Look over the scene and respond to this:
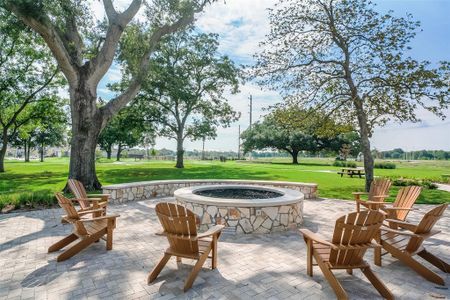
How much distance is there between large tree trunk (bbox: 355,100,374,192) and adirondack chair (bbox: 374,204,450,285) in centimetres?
996

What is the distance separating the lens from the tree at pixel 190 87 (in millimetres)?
23953

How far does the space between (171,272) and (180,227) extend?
0.89m

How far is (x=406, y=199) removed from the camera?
5844 millimetres

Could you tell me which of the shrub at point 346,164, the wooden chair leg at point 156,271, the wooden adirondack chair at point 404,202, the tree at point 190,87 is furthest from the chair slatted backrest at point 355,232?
the shrub at point 346,164

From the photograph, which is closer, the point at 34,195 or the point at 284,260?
the point at 284,260

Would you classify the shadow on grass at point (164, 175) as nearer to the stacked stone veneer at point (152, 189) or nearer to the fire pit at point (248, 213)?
the stacked stone veneer at point (152, 189)

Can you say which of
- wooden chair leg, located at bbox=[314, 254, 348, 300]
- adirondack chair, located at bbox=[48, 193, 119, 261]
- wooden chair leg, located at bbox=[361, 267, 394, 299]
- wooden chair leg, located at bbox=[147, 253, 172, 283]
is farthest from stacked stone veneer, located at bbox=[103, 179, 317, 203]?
wooden chair leg, located at bbox=[314, 254, 348, 300]

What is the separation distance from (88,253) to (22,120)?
26744 millimetres

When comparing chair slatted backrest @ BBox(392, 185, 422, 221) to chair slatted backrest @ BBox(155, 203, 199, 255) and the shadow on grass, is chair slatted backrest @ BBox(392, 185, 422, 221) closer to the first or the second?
chair slatted backrest @ BBox(155, 203, 199, 255)

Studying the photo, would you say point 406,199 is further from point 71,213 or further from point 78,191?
point 78,191

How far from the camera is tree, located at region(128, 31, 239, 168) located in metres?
24.0

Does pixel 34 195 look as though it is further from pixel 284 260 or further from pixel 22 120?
pixel 22 120

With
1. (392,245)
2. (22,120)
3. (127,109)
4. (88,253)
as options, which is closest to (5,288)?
(88,253)

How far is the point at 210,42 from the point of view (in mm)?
25078
